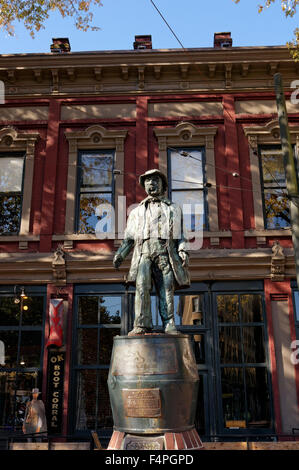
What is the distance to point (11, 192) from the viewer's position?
12.8m

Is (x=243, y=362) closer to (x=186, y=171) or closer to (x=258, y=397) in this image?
(x=258, y=397)

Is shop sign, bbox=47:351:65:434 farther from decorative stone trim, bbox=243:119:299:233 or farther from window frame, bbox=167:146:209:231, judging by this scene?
decorative stone trim, bbox=243:119:299:233

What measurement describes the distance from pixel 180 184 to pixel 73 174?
9.77 ft

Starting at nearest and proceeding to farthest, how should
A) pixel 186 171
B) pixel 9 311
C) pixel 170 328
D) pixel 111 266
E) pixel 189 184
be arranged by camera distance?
pixel 170 328 < pixel 111 266 < pixel 9 311 < pixel 189 184 < pixel 186 171

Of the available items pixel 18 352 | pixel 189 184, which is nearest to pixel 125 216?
pixel 189 184

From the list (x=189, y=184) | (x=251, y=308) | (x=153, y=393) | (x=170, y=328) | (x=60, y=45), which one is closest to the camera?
(x=153, y=393)

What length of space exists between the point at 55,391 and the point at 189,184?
6364 mm

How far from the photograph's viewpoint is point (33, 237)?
39.8 feet

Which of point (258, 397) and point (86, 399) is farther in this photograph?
point (86, 399)

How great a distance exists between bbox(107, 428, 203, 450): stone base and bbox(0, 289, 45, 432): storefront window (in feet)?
19.6

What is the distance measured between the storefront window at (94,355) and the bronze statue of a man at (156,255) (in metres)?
5.02

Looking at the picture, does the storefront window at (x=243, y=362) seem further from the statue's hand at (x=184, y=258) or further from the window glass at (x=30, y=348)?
the statue's hand at (x=184, y=258)

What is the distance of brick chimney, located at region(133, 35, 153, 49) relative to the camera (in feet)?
47.8

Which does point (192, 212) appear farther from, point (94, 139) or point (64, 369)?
point (64, 369)
